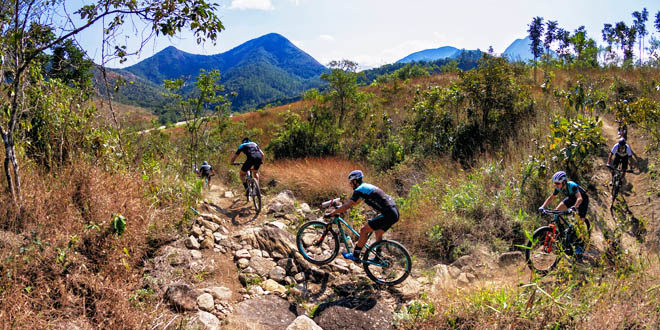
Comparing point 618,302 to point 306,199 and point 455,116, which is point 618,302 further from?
point 455,116

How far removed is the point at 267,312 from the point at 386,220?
2083 millimetres

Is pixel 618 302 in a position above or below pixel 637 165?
below

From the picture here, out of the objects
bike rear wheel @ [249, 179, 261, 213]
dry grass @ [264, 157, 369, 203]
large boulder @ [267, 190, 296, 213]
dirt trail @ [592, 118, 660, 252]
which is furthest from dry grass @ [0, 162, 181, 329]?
dirt trail @ [592, 118, 660, 252]

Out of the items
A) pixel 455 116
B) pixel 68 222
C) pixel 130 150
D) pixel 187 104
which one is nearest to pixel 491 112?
pixel 455 116

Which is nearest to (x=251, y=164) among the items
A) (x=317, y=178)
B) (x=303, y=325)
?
(x=317, y=178)

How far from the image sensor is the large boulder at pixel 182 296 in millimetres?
3650

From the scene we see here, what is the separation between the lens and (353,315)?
13.3ft

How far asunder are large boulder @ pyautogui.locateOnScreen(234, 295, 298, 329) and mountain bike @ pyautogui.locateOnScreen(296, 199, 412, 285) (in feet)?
3.75

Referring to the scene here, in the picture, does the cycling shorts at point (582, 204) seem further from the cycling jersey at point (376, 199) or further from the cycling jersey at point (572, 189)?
the cycling jersey at point (376, 199)

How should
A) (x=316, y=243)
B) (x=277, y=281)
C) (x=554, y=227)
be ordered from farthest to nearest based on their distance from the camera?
(x=316, y=243) < (x=554, y=227) < (x=277, y=281)

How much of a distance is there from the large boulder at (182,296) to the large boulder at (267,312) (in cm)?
51

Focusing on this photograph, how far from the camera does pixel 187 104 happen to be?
9211 millimetres

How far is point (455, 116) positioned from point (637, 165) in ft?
16.2

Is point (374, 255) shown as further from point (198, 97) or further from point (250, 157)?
point (198, 97)
